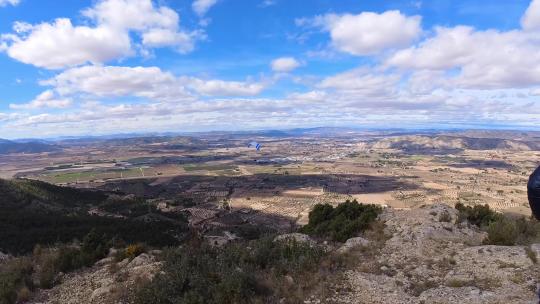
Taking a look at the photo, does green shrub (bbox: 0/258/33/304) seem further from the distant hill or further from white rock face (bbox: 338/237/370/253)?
white rock face (bbox: 338/237/370/253)

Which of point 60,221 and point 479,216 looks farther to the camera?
point 60,221

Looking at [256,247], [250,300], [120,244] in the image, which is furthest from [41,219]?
[250,300]

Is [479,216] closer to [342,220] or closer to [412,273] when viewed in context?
[342,220]

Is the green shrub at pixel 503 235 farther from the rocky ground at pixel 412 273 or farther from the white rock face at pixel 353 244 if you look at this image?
the white rock face at pixel 353 244

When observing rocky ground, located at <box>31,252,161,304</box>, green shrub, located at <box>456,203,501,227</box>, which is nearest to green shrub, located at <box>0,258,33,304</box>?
rocky ground, located at <box>31,252,161,304</box>

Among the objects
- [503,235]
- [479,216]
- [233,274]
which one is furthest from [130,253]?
[479,216]

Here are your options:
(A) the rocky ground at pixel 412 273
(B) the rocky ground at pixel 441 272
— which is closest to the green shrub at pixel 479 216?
(A) the rocky ground at pixel 412 273

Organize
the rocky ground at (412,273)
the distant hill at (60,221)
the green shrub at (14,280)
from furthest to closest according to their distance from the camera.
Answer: the distant hill at (60,221) < the green shrub at (14,280) < the rocky ground at (412,273)
